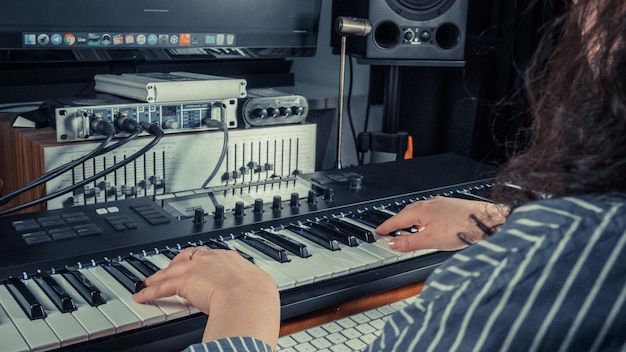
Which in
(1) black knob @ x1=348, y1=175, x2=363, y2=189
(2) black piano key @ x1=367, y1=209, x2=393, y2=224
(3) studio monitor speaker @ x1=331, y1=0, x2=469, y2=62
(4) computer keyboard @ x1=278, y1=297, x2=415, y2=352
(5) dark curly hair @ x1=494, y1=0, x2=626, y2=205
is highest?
(3) studio monitor speaker @ x1=331, y1=0, x2=469, y2=62

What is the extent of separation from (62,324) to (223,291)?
0.15m

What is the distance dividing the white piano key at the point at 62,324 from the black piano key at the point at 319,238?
0.33 metres

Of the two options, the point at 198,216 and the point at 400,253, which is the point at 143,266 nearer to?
the point at 198,216

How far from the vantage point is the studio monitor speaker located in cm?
139

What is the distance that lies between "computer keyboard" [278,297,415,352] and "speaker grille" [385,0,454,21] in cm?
78

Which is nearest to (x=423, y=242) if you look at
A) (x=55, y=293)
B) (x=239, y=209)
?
(x=239, y=209)

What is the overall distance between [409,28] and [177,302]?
892 millimetres

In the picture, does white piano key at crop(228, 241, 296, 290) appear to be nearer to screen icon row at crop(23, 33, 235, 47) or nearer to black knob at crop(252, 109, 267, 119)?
black knob at crop(252, 109, 267, 119)

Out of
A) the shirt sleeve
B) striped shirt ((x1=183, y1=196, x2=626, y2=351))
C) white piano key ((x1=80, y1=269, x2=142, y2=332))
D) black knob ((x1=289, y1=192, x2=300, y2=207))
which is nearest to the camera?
striped shirt ((x1=183, y1=196, x2=626, y2=351))

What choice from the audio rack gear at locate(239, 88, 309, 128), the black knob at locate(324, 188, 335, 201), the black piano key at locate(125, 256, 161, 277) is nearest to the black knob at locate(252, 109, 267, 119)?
the audio rack gear at locate(239, 88, 309, 128)

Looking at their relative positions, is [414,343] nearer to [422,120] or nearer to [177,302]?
[177,302]

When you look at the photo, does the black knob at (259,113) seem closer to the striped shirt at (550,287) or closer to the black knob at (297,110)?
the black knob at (297,110)

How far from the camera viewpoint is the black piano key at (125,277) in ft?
2.35

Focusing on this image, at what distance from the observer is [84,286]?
702 mm
